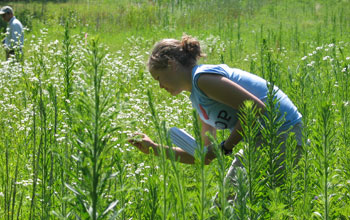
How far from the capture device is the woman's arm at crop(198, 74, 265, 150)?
293cm

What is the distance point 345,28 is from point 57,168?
13420 millimetres

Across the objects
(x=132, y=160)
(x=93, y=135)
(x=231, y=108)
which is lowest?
(x=132, y=160)

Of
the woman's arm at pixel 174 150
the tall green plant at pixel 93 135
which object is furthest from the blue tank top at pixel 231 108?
the tall green plant at pixel 93 135

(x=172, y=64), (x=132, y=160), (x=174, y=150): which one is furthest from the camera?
(x=132, y=160)

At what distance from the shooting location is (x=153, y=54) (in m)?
3.28

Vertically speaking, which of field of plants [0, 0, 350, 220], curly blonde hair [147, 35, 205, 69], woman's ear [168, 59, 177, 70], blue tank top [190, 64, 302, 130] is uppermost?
curly blonde hair [147, 35, 205, 69]

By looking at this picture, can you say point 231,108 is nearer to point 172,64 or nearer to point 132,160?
point 172,64

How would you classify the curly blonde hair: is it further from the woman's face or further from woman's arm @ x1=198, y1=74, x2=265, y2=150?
woman's arm @ x1=198, y1=74, x2=265, y2=150

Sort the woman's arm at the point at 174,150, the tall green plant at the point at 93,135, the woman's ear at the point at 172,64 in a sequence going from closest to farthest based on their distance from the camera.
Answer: the tall green plant at the point at 93,135 < the woman's arm at the point at 174,150 < the woman's ear at the point at 172,64

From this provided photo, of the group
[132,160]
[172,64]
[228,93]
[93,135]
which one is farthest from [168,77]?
[93,135]

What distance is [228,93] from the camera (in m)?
2.96

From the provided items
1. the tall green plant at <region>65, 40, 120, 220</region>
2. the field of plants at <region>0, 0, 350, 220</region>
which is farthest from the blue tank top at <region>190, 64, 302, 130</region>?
the tall green plant at <region>65, 40, 120, 220</region>

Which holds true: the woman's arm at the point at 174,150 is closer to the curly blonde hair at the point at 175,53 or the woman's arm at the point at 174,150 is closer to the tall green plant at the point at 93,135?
the curly blonde hair at the point at 175,53

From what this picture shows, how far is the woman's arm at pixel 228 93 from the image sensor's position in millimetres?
2930
